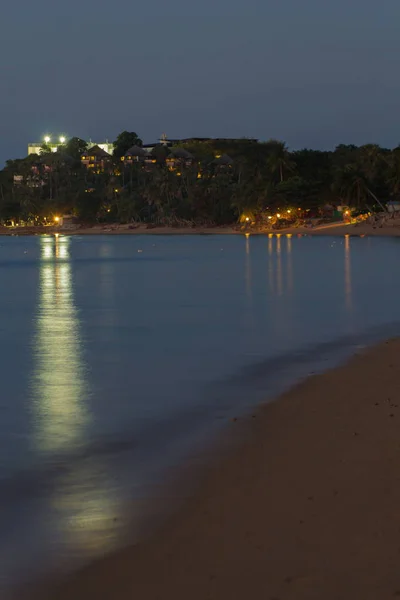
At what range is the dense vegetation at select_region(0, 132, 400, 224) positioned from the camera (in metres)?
132

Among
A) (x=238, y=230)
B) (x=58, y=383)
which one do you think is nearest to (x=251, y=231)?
(x=238, y=230)

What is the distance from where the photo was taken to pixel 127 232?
180m

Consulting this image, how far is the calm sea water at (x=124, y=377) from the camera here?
8.15 meters

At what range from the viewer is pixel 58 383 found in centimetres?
1596

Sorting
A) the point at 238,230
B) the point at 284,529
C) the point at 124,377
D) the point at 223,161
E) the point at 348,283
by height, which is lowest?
the point at 124,377

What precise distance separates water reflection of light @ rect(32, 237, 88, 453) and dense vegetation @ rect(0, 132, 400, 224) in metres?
105

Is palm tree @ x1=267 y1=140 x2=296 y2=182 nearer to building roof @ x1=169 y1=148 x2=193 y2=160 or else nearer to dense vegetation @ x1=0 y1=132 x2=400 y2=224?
dense vegetation @ x1=0 y1=132 x2=400 y2=224

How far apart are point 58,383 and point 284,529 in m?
9.43

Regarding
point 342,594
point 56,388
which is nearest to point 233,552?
point 342,594

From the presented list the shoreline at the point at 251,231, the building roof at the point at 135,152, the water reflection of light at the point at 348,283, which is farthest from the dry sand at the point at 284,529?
the building roof at the point at 135,152

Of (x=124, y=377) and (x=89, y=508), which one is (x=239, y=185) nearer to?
(x=124, y=377)

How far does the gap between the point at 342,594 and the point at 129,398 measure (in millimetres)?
9009

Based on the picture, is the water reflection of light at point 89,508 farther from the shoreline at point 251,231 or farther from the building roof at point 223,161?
the building roof at point 223,161

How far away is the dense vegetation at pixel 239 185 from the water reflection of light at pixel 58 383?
4144 inches
